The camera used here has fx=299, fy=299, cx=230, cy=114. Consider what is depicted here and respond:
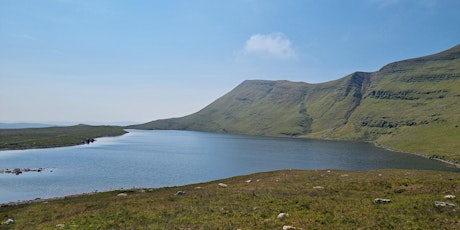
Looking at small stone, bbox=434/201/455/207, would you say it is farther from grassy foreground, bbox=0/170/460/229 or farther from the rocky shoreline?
the rocky shoreline

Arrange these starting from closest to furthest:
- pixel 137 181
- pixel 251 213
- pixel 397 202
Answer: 1. pixel 251 213
2. pixel 397 202
3. pixel 137 181

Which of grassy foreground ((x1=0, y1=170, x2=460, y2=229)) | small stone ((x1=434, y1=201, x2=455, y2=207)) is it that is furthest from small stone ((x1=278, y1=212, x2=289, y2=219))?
small stone ((x1=434, y1=201, x2=455, y2=207))

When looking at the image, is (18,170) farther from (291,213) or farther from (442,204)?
(442,204)

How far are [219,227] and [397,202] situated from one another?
1743cm

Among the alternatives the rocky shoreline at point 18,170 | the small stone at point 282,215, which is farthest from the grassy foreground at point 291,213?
the rocky shoreline at point 18,170

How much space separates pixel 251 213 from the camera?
2608 centimetres

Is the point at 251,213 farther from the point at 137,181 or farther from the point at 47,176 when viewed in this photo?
the point at 47,176

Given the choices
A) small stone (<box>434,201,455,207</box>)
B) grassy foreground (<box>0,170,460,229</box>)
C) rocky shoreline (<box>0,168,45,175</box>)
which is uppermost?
small stone (<box>434,201,455,207</box>)

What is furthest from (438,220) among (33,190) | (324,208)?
(33,190)

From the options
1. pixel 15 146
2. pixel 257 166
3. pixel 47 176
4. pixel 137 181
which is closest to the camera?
pixel 137 181

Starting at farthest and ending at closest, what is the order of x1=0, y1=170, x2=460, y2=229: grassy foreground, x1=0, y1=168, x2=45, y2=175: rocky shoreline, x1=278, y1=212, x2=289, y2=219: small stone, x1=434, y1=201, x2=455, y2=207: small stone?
x1=0, y1=168, x2=45, y2=175: rocky shoreline, x1=434, y1=201, x2=455, y2=207: small stone, x1=278, y1=212, x2=289, y2=219: small stone, x1=0, y1=170, x2=460, y2=229: grassy foreground

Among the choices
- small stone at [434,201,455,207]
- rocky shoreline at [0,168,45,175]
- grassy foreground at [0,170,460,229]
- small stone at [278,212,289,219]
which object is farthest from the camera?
rocky shoreline at [0,168,45,175]

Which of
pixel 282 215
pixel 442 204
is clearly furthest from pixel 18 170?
pixel 442 204

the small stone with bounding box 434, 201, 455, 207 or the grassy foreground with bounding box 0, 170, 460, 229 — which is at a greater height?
the small stone with bounding box 434, 201, 455, 207
